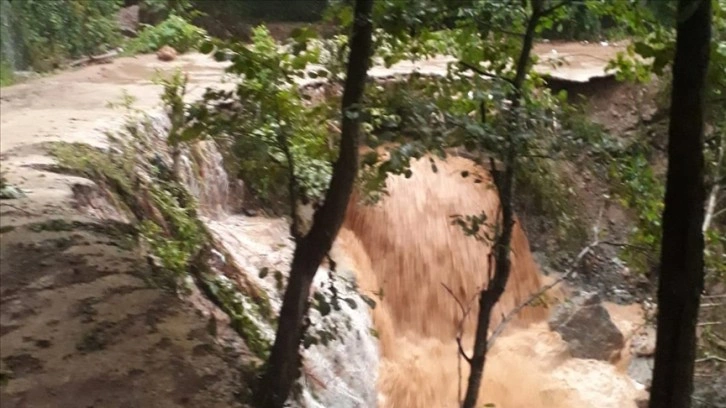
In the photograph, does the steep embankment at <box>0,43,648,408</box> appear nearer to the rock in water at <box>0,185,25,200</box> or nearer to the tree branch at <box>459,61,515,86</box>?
the rock in water at <box>0,185,25,200</box>

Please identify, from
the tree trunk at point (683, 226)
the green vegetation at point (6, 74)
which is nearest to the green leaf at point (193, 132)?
the tree trunk at point (683, 226)

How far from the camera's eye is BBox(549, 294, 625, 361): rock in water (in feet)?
19.0

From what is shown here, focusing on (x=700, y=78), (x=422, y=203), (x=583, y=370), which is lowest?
(x=583, y=370)

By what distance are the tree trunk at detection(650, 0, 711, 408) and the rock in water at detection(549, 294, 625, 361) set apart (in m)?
3.96

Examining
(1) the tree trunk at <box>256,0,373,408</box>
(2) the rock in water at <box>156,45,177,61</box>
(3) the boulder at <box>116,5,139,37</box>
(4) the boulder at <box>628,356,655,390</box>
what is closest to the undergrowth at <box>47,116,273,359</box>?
(1) the tree trunk at <box>256,0,373,408</box>

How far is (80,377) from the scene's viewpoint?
2.17 metres

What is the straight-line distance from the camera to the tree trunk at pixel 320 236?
244cm

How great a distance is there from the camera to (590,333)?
5.84m

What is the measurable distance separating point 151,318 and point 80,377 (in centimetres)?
43

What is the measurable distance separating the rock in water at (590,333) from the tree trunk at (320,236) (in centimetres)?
346

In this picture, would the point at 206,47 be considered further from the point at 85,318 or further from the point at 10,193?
the point at 10,193

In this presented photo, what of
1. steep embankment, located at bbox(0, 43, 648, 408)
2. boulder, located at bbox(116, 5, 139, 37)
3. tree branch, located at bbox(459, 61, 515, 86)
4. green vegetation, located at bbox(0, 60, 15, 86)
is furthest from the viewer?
boulder, located at bbox(116, 5, 139, 37)

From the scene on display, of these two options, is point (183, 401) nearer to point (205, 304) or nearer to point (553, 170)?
point (205, 304)

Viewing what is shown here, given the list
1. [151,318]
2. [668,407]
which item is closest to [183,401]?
[151,318]
